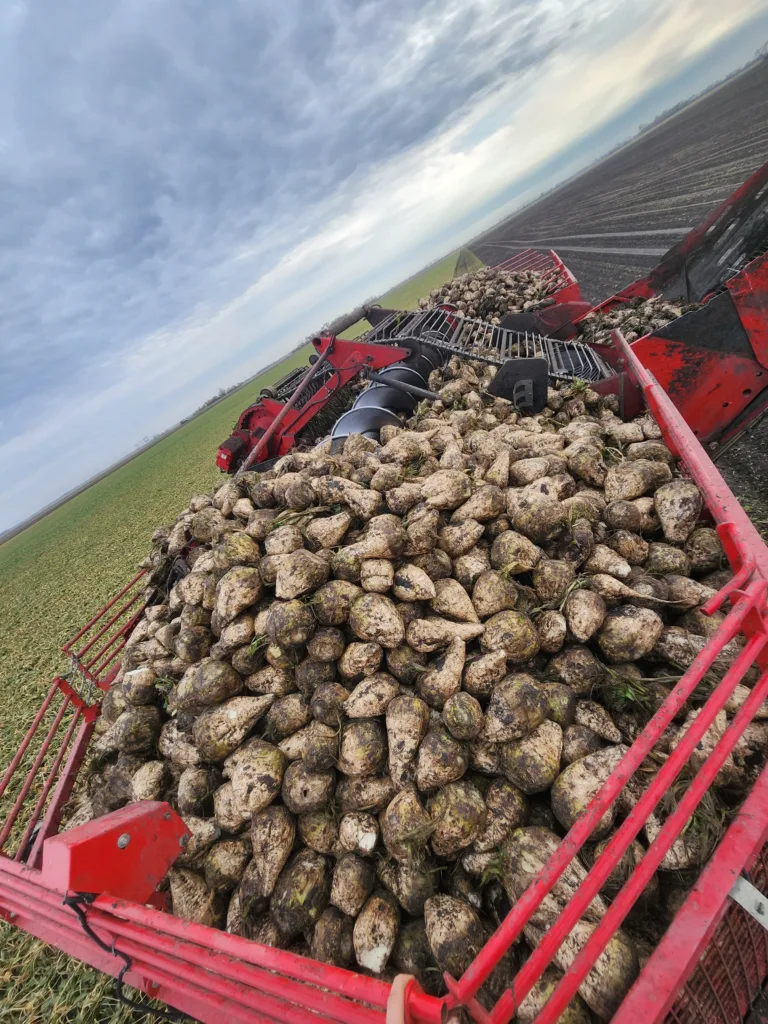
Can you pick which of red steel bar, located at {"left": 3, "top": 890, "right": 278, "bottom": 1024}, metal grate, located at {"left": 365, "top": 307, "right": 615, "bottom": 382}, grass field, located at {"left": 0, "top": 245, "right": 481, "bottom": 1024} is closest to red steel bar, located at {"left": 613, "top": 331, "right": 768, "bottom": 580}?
metal grate, located at {"left": 365, "top": 307, "right": 615, "bottom": 382}

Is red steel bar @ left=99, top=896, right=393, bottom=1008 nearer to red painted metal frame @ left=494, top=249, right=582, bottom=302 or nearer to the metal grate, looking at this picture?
the metal grate

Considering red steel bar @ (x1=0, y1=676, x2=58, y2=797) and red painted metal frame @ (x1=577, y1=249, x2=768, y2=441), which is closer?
red steel bar @ (x1=0, y1=676, x2=58, y2=797)

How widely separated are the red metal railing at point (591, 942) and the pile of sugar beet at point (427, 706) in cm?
25

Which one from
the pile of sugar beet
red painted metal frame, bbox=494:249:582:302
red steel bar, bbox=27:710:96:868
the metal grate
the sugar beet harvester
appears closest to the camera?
the pile of sugar beet

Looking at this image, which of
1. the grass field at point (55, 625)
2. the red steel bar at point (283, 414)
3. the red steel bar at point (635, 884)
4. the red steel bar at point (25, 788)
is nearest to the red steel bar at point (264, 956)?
the red steel bar at point (635, 884)

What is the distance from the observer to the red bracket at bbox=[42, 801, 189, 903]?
1.46m

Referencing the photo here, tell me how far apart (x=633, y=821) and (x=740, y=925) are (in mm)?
700

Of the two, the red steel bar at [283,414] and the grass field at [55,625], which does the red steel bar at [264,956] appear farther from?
the red steel bar at [283,414]

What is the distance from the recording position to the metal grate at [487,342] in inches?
219

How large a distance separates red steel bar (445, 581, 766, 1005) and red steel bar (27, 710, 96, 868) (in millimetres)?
2924

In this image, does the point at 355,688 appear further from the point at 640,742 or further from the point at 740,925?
the point at 740,925

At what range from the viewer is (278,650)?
246cm

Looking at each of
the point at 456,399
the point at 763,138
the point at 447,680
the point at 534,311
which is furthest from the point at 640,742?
the point at 763,138

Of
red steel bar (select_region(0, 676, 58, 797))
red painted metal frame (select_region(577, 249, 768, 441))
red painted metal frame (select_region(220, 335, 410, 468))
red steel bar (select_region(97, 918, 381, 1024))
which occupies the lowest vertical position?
red painted metal frame (select_region(577, 249, 768, 441))
